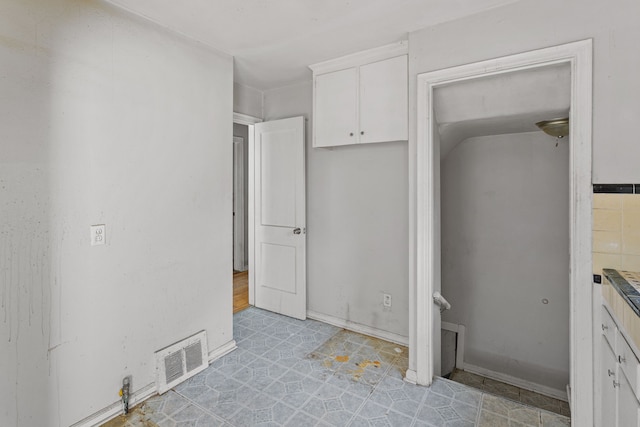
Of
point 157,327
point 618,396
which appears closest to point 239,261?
point 157,327

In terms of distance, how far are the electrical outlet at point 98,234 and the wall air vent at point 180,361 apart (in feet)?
2.65

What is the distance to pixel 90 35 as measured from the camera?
Result: 1746mm

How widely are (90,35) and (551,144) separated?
132 inches

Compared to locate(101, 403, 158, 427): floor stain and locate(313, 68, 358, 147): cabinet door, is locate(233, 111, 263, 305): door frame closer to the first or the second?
locate(313, 68, 358, 147): cabinet door

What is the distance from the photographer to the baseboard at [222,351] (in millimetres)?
2434

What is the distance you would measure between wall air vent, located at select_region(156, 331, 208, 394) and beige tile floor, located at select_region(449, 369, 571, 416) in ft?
7.40

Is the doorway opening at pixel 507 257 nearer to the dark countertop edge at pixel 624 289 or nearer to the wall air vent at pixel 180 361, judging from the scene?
the dark countertop edge at pixel 624 289

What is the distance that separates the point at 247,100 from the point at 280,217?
126 centimetres

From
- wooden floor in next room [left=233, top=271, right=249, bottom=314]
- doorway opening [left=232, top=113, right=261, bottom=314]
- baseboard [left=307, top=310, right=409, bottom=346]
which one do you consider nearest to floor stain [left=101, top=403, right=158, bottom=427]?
wooden floor in next room [left=233, top=271, right=249, bottom=314]

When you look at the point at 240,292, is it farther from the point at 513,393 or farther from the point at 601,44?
the point at 601,44

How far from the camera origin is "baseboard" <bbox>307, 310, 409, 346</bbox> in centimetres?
275

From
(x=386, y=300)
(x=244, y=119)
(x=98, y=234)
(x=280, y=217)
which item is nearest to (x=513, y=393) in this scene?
(x=386, y=300)

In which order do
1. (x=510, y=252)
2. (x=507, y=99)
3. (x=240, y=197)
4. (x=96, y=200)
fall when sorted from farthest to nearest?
1. (x=240, y=197)
2. (x=510, y=252)
3. (x=507, y=99)
4. (x=96, y=200)

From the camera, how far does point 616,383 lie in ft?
4.41
